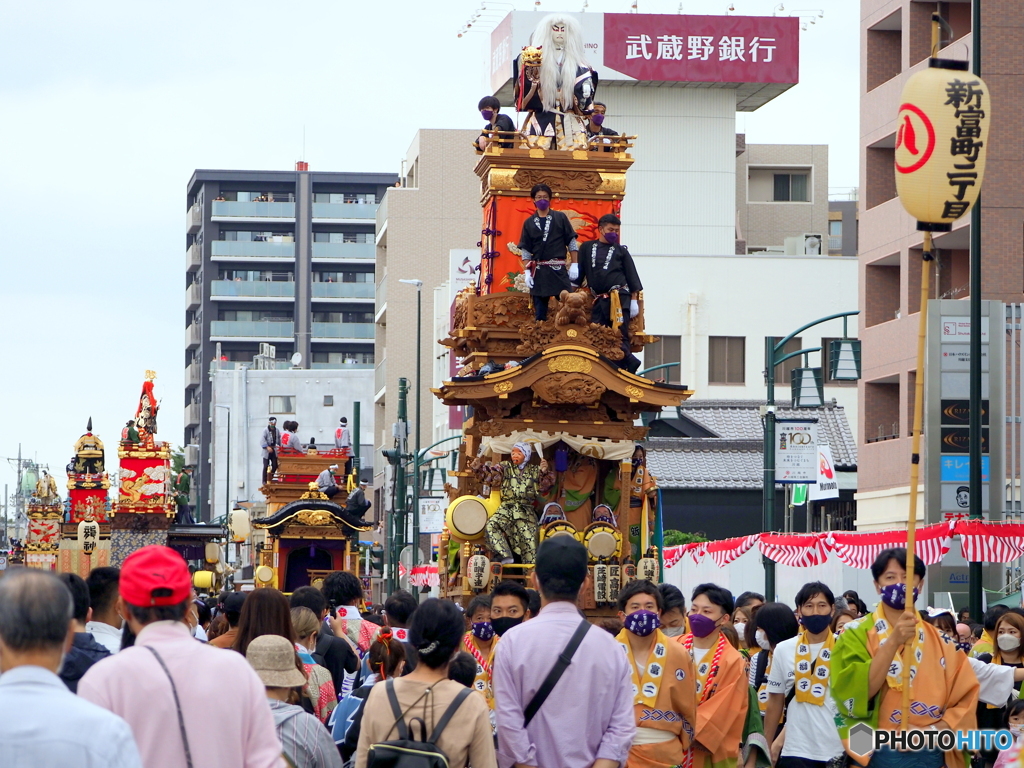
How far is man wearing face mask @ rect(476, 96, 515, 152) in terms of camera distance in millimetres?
21391

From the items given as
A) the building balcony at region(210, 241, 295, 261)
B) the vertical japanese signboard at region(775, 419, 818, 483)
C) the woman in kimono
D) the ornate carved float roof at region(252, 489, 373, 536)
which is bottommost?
the ornate carved float roof at region(252, 489, 373, 536)

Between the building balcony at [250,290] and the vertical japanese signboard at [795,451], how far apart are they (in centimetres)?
A: 8592

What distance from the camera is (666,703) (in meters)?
8.59

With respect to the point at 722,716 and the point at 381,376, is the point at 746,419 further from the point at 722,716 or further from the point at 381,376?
the point at 722,716

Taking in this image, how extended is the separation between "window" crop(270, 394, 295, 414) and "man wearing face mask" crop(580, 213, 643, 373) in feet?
238

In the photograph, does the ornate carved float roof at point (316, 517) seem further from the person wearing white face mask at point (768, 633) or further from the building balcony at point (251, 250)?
the building balcony at point (251, 250)

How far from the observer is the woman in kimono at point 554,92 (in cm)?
2200

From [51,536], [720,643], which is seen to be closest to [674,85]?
[51,536]

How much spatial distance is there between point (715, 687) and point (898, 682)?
1011 millimetres

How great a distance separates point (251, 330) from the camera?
110 m

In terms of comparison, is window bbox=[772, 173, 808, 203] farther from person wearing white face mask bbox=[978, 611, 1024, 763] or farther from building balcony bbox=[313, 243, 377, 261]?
person wearing white face mask bbox=[978, 611, 1024, 763]

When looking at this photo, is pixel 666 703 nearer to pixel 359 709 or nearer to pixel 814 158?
pixel 359 709

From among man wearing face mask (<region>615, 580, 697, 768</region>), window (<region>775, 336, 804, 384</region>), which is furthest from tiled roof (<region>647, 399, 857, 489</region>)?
man wearing face mask (<region>615, 580, 697, 768</region>)

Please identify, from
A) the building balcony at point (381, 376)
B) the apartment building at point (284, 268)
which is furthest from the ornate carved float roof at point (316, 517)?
the apartment building at point (284, 268)
